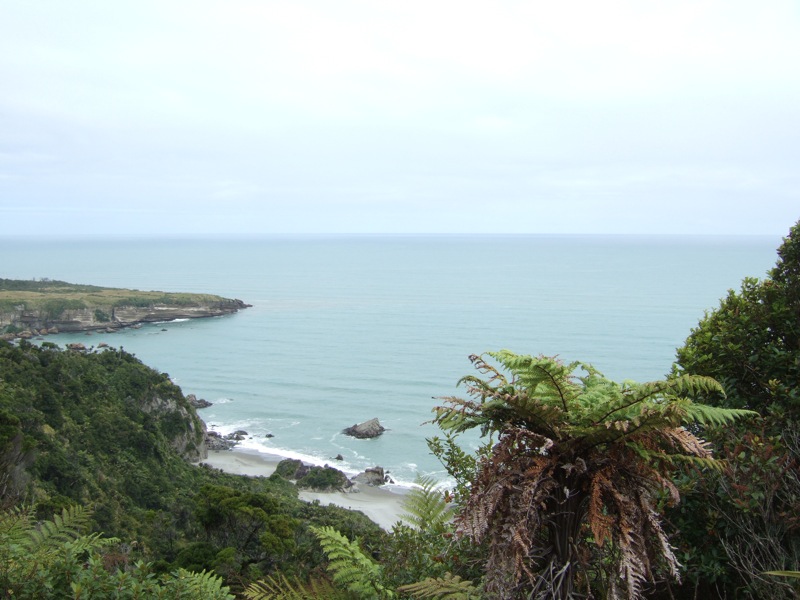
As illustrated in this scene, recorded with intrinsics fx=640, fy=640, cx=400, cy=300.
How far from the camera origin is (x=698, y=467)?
3.91 meters

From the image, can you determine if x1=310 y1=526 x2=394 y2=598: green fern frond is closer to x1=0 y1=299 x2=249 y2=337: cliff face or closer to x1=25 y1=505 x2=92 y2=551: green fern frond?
x1=25 y1=505 x2=92 y2=551: green fern frond

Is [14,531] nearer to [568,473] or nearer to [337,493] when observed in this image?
[568,473]

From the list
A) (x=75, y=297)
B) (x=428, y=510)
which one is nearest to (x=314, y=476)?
(x=428, y=510)

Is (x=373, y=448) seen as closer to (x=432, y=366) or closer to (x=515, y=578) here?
(x=432, y=366)

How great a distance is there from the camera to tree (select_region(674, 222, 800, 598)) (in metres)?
3.49

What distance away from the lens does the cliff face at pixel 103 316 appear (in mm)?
75500

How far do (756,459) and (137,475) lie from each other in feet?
86.6

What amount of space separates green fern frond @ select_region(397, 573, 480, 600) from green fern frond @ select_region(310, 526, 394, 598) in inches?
19.2

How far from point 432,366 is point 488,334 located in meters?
12.5

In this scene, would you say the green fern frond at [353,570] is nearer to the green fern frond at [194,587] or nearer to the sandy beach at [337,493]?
the green fern frond at [194,587]

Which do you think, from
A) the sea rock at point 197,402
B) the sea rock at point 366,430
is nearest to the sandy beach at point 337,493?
the sea rock at point 366,430

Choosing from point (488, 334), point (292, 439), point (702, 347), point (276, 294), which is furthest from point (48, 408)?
point (276, 294)

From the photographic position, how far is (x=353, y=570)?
4.18m

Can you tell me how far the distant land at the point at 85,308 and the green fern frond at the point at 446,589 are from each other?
256 feet
